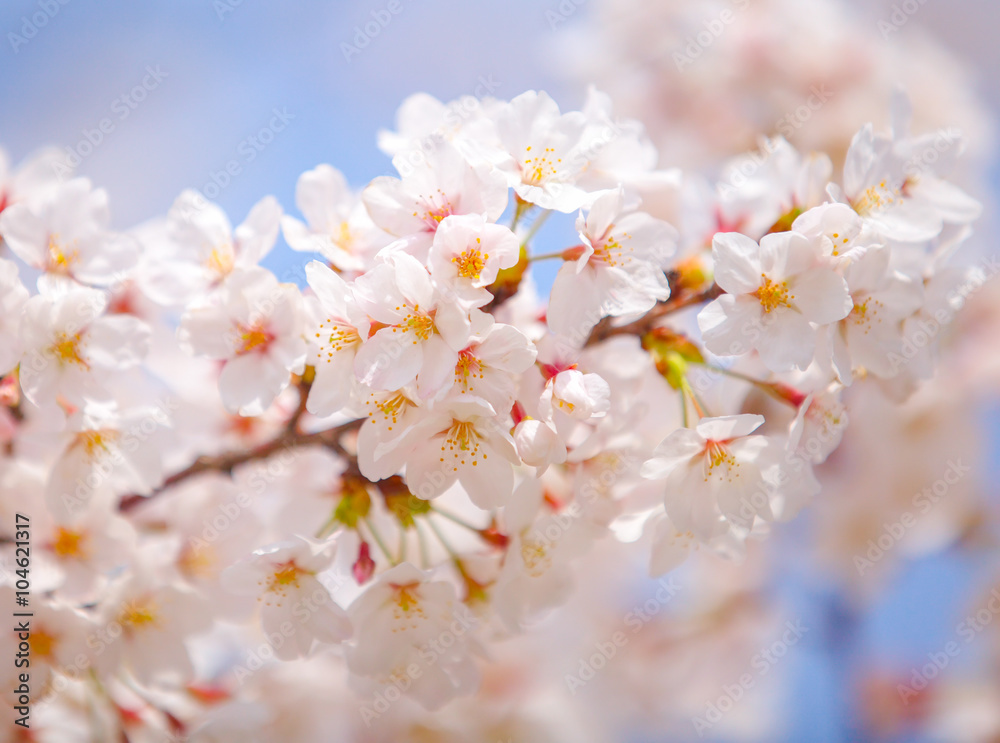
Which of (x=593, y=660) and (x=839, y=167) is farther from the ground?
(x=839, y=167)

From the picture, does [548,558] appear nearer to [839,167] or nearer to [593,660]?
[593,660]

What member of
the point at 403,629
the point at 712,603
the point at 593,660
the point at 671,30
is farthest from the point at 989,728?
the point at 671,30

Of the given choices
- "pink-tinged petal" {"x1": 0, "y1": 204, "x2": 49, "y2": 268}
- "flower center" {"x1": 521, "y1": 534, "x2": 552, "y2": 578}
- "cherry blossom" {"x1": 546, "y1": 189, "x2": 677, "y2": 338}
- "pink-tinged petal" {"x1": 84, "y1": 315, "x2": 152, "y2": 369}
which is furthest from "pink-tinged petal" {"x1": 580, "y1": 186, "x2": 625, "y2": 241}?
"pink-tinged petal" {"x1": 0, "y1": 204, "x2": 49, "y2": 268}

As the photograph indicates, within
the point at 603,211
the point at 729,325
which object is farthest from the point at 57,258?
the point at 729,325

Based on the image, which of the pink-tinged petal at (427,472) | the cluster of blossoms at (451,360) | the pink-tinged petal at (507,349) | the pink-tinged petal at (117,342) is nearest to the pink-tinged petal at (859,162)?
the cluster of blossoms at (451,360)

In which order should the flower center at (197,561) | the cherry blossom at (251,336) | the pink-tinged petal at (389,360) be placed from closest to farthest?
the pink-tinged petal at (389,360) < the cherry blossom at (251,336) < the flower center at (197,561)

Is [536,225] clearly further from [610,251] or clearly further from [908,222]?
[908,222]

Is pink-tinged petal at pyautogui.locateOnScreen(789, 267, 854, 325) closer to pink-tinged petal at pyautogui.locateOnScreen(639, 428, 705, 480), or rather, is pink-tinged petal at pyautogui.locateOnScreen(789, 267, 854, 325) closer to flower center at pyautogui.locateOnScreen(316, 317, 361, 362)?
pink-tinged petal at pyautogui.locateOnScreen(639, 428, 705, 480)

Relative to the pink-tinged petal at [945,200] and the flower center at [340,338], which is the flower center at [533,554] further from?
the pink-tinged petal at [945,200]
